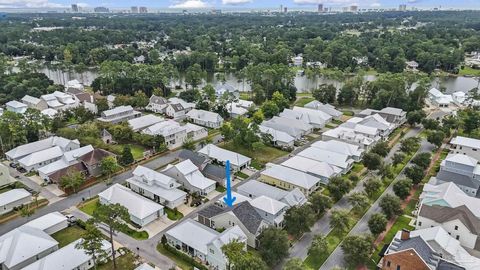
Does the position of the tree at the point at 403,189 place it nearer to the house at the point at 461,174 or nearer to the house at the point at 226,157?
the house at the point at 461,174

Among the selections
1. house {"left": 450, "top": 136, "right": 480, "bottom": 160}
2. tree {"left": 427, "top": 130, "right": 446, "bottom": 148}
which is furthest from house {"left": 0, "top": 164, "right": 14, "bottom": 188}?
house {"left": 450, "top": 136, "right": 480, "bottom": 160}

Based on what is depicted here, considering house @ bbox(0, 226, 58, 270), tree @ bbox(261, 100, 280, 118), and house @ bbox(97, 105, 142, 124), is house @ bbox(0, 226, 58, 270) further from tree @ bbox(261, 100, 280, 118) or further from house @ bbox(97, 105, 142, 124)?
tree @ bbox(261, 100, 280, 118)

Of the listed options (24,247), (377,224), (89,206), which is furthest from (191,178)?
(377,224)

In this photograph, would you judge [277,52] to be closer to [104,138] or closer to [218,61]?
[218,61]

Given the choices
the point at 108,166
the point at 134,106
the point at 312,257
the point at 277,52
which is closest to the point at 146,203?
the point at 108,166

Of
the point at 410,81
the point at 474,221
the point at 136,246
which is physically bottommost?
the point at 136,246

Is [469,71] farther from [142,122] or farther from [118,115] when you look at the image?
[118,115]
